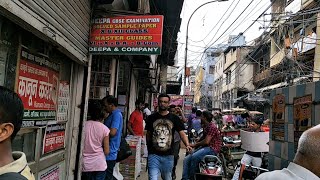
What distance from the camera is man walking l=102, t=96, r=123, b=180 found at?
511 cm

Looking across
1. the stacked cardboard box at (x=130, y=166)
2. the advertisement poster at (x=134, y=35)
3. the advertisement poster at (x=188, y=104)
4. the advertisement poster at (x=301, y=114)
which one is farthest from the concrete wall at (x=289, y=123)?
the advertisement poster at (x=188, y=104)

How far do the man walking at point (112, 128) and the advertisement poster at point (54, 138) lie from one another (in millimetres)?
809

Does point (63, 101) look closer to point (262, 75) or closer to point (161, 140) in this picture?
point (161, 140)

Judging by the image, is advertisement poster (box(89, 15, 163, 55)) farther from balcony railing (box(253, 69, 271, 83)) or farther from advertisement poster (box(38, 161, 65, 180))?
balcony railing (box(253, 69, 271, 83))

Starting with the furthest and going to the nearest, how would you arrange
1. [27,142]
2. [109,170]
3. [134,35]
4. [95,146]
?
1. [109,170]
2. [95,146]
3. [134,35]
4. [27,142]

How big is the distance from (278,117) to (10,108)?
10.5ft

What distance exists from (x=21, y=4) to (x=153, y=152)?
311 centimetres

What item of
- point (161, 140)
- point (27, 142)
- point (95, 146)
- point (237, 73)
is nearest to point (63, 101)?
point (95, 146)

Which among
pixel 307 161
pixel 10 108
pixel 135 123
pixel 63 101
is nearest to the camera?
pixel 10 108

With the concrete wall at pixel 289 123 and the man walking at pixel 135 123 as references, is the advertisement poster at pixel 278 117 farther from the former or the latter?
the man walking at pixel 135 123

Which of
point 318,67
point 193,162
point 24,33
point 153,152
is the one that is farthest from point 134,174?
point 318,67

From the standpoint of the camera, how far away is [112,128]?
5078 millimetres

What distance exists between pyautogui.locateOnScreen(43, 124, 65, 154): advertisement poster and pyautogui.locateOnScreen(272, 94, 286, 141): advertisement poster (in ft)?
8.92

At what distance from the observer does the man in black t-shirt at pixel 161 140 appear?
498cm
